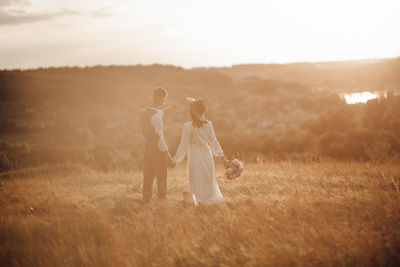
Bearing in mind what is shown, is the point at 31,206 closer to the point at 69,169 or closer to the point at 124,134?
the point at 69,169

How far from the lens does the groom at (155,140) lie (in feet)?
22.0

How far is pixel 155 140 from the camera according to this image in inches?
271

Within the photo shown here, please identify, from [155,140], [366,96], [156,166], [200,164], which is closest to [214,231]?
[200,164]

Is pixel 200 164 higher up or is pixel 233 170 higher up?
pixel 200 164

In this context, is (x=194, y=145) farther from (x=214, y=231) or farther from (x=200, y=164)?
(x=214, y=231)

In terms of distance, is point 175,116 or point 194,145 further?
point 175,116

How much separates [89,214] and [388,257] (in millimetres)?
4830

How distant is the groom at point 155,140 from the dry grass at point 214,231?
729mm

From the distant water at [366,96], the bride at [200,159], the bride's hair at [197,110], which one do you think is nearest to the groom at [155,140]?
the bride at [200,159]

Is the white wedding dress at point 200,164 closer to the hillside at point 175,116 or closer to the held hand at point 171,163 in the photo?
the held hand at point 171,163

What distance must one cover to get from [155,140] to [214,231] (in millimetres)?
2489

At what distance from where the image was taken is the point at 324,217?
5309 mm

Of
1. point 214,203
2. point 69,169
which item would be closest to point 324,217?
point 214,203

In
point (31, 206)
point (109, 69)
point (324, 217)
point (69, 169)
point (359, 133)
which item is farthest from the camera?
point (109, 69)
